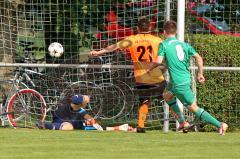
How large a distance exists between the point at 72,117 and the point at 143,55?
6.15 ft

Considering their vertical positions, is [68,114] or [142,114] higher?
[142,114]

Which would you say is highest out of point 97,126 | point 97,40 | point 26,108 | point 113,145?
point 97,40

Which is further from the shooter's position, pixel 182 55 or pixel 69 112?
pixel 69 112

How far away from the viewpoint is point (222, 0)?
49.5 ft

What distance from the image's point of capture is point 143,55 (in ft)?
41.9

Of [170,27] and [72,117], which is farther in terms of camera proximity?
[72,117]

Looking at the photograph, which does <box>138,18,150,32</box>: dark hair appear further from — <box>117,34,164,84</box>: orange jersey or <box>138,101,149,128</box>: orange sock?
<box>138,101,149,128</box>: orange sock

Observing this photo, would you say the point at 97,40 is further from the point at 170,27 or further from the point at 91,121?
the point at 170,27

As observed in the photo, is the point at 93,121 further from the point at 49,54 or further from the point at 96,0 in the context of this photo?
the point at 96,0

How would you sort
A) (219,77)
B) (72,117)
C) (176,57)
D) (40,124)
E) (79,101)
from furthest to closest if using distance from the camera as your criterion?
1. (219,77)
2. (40,124)
3. (72,117)
4. (79,101)
5. (176,57)

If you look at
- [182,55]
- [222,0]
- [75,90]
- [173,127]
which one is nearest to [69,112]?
[75,90]

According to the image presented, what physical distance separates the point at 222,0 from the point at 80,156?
6882 millimetres

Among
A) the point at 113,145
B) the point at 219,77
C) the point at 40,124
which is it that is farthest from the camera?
the point at 219,77

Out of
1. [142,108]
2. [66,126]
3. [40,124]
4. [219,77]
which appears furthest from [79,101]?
[219,77]
